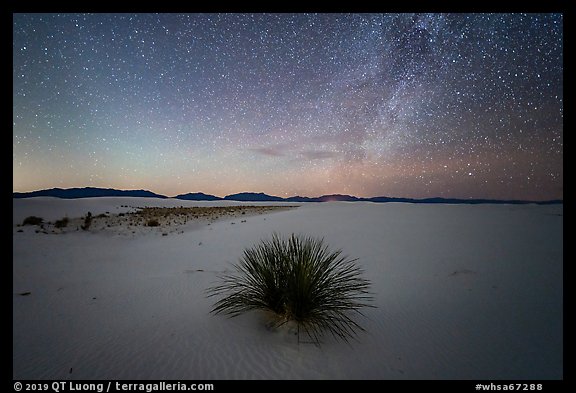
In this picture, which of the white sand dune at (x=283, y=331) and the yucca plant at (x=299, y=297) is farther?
the yucca plant at (x=299, y=297)

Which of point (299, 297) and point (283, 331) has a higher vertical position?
point (299, 297)

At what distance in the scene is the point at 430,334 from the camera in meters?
3.42

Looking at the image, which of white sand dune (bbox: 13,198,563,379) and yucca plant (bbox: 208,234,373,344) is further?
yucca plant (bbox: 208,234,373,344)

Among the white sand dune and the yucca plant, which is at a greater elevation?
the yucca plant

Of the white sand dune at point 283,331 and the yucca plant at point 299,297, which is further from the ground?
the yucca plant at point 299,297
